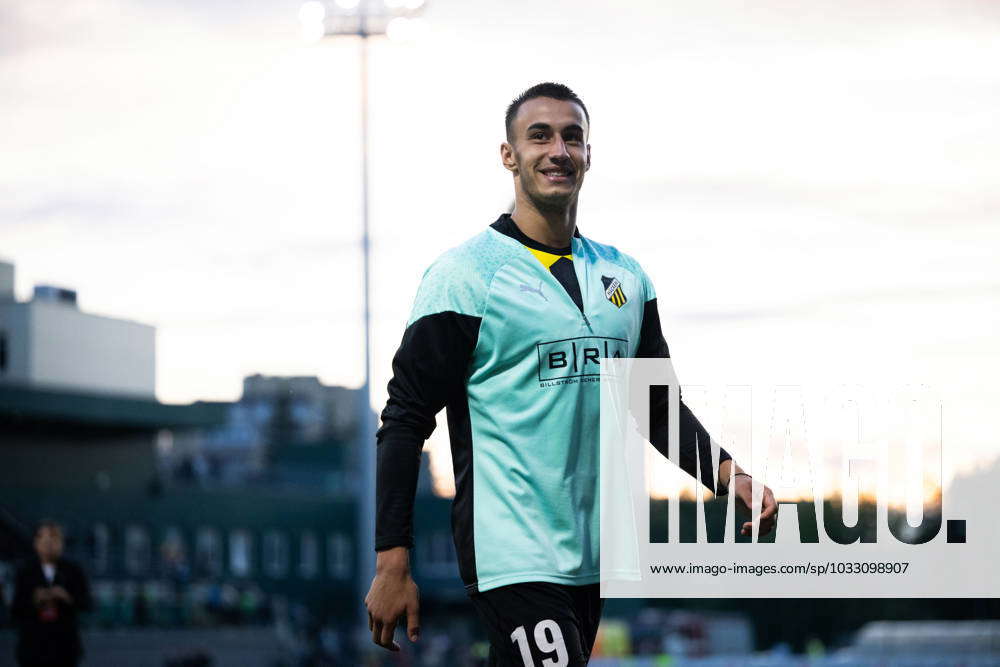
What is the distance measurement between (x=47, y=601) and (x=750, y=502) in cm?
662

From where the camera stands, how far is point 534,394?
12.1 ft

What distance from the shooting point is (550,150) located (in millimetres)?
3775

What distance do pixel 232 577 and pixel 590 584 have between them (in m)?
50.0

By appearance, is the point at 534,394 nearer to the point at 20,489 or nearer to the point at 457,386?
the point at 457,386

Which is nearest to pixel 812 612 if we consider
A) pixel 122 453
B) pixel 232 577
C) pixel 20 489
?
pixel 232 577

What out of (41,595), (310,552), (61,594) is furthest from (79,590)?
(310,552)

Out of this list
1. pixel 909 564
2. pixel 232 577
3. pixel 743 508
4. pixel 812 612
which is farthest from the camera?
pixel 812 612

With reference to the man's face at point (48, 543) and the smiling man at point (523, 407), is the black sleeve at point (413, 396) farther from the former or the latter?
the man's face at point (48, 543)

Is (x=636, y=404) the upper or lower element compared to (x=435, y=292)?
lower

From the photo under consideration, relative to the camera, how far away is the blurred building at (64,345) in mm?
43000

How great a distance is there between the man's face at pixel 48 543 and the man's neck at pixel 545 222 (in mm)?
6320

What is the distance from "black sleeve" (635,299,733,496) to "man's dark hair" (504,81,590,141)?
545 millimetres

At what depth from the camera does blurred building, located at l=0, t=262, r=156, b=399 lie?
43.0 m

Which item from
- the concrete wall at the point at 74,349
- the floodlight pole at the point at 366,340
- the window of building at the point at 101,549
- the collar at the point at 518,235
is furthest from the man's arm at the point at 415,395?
the window of building at the point at 101,549
